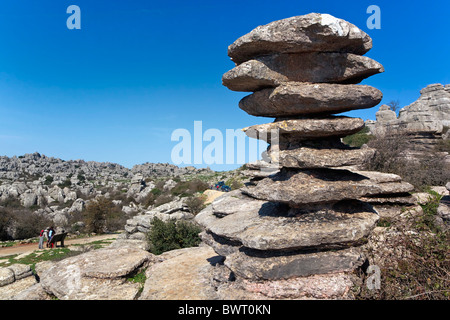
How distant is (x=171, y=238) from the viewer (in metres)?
13.1

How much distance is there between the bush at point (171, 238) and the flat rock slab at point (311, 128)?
794cm

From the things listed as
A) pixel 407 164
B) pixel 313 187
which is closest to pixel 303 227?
pixel 313 187

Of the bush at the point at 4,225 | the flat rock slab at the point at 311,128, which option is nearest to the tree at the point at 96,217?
the bush at the point at 4,225

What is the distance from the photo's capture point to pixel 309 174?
6.74 meters

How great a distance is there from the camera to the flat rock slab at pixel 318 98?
6402 millimetres

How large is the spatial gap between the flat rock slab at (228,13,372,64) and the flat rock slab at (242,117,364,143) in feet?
5.18

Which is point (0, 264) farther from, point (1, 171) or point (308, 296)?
point (1, 171)

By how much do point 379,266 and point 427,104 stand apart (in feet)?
173

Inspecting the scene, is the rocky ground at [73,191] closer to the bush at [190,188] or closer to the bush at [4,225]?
the bush at [190,188]

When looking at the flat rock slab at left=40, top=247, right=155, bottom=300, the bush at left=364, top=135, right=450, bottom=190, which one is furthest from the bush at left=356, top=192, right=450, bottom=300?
the bush at left=364, top=135, right=450, bottom=190

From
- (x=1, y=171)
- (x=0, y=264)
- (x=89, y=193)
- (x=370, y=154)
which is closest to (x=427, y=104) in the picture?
(x=370, y=154)

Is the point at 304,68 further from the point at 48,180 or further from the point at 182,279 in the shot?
the point at 48,180

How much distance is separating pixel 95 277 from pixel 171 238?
5210 mm

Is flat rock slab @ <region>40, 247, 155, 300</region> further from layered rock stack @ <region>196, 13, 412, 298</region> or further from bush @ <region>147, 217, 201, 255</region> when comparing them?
bush @ <region>147, 217, 201, 255</region>
